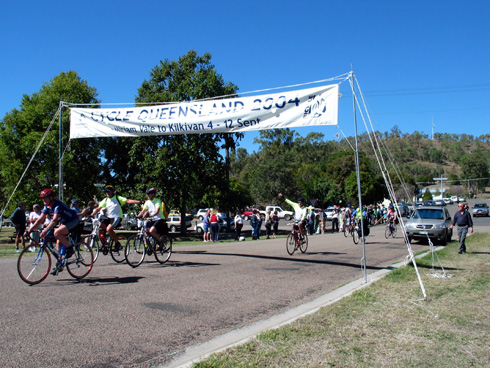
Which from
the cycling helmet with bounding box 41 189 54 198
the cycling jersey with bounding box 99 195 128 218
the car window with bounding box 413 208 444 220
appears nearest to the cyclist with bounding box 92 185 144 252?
the cycling jersey with bounding box 99 195 128 218

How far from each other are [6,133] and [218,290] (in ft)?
89.9

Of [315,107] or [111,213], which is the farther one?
[111,213]

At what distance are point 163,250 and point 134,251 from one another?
847mm

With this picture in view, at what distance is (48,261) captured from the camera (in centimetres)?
802

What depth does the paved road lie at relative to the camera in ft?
14.8

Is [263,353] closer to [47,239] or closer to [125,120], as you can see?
[47,239]

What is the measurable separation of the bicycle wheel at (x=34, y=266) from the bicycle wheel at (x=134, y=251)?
2.19 metres

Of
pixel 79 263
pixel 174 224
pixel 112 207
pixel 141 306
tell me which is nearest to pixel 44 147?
pixel 174 224

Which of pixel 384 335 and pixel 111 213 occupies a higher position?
pixel 111 213

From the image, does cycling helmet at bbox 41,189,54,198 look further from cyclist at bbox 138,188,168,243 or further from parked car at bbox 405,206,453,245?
parked car at bbox 405,206,453,245

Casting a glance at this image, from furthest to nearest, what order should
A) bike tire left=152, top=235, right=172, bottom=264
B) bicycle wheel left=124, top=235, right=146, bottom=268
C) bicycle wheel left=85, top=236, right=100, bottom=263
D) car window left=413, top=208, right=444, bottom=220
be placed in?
car window left=413, top=208, right=444, bottom=220 → bike tire left=152, top=235, right=172, bottom=264 → bicycle wheel left=85, top=236, right=100, bottom=263 → bicycle wheel left=124, top=235, right=146, bottom=268

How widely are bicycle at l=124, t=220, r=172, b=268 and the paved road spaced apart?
26 centimetres

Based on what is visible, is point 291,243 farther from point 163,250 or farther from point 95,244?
point 95,244

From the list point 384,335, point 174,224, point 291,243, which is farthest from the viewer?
point 174,224
